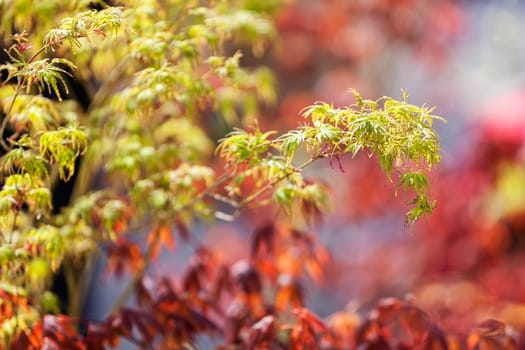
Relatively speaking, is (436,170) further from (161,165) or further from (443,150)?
(161,165)

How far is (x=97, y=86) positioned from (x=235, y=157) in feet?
8.12

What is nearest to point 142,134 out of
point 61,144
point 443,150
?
point 61,144

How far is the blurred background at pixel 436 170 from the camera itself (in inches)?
130

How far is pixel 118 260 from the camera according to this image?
217 cm

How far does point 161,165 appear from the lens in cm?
Answer: 206

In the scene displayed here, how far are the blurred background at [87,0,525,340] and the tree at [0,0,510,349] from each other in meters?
0.52

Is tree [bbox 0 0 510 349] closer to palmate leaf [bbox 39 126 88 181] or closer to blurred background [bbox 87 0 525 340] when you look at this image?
palmate leaf [bbox 39 126 88 181]

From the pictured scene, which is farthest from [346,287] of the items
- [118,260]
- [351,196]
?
[118,260]

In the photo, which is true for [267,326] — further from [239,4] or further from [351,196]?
[351,196]

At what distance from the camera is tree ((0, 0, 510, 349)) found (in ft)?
4.59

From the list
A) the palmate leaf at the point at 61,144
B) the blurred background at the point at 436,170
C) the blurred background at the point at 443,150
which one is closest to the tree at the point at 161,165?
the palmate leaf at the point at 61,144

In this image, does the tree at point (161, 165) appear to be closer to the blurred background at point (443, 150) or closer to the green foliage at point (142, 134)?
the green foliage at point (142, 134)

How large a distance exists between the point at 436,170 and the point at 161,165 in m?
1.20

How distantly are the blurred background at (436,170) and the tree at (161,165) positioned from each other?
1.70 ft
